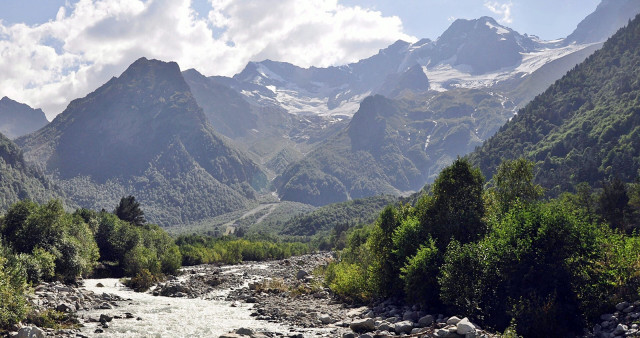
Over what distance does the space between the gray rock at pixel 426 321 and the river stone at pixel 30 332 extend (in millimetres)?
26993

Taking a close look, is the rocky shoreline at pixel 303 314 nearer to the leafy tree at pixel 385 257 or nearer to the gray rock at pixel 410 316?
the gray rock at pixel 410 316

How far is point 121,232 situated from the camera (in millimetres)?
99750

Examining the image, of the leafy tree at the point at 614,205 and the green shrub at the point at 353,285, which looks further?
the leafy tree at the point at 614,205

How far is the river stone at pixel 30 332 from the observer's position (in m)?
30.0

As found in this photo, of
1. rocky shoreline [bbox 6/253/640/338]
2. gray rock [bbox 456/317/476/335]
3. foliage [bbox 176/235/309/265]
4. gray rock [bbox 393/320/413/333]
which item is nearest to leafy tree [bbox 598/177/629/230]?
rocky shoreline [bbox 6/253/640/338]

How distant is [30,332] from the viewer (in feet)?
99.7

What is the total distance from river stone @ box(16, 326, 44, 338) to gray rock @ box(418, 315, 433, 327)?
26993mm

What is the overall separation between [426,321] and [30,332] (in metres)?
27.8

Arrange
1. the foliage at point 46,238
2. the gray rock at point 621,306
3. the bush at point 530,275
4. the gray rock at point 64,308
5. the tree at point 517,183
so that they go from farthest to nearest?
the foliage at point 46,238
the tree at point 517,183
the gray rock at point 64,308
the bush at point 530,275
the gray rock at point 621,306

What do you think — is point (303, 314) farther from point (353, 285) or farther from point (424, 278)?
point (424, 278)

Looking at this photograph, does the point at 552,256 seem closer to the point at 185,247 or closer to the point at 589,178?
the point at 185,247

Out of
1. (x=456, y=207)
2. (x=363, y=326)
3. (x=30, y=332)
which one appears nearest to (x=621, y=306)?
(x=363, y=326)

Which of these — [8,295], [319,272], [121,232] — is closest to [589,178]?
[319,272]

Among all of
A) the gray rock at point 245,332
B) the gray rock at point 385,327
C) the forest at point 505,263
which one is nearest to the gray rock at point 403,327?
the gray rock at point 385,327
